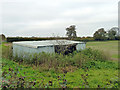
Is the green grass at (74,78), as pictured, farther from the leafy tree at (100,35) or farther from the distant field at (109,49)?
the leafy tree at (100,35)

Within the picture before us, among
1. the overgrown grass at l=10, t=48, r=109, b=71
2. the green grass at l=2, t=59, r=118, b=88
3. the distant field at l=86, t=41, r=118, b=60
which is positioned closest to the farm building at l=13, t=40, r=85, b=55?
the overgrown grass at l=10, t=48, r=109, b=71

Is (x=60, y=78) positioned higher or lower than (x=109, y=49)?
lower

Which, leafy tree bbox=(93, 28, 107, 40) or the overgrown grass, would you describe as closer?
the overgrown grass

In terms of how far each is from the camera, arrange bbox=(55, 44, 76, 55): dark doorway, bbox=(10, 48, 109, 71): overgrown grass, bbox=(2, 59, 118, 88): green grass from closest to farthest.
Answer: bbox=(2, 59, 118, 88): green grass
bbox=(10, 48, 109, 71): overgrown grass
bbox=(55, 44, 76, 55): dark doorway

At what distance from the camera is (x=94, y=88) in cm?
354

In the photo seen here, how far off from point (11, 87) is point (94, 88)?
8.03 ft

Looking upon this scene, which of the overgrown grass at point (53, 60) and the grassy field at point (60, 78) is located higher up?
the overgrown grass at point (53, 60)

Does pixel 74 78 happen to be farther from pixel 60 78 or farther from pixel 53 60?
pixel 53 60

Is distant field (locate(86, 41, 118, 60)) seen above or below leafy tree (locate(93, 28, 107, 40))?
below

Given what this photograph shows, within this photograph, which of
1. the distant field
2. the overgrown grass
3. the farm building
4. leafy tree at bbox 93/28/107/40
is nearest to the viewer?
the overgrown grass

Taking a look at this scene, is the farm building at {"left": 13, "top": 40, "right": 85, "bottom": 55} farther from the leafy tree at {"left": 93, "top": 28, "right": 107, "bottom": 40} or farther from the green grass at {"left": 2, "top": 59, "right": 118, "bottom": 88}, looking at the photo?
the leafy tree at {"left": 93, "top": 28, "right": 107, "bottom": 40}

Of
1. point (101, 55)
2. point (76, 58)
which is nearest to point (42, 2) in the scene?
point (76, 58)

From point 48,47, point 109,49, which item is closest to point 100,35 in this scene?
point 109,49

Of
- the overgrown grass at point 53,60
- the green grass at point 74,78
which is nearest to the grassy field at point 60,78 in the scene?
the green grass at point 74,78
